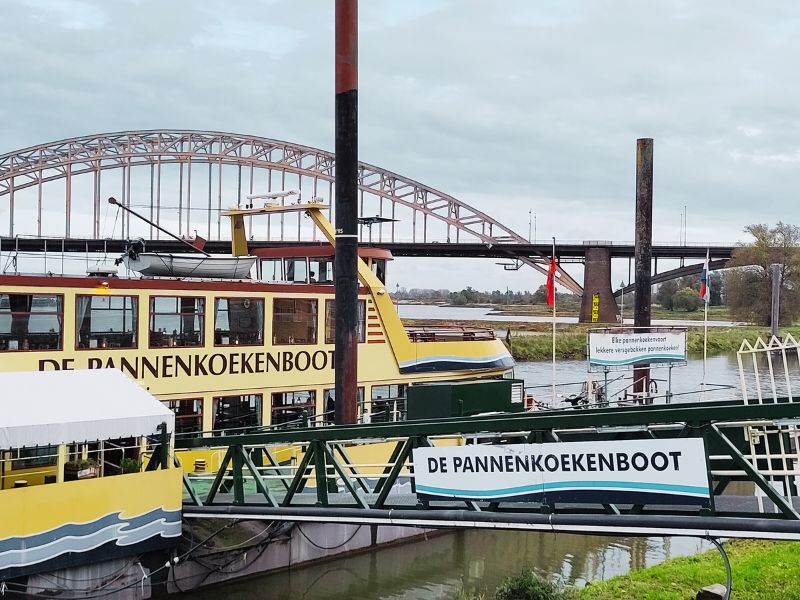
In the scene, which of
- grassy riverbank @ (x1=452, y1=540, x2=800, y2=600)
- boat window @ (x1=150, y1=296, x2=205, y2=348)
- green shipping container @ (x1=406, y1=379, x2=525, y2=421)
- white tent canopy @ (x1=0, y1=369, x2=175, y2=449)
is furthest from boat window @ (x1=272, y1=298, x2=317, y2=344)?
grassy riverbank @ (x1=452, y1=540, x2=800, y2=600)

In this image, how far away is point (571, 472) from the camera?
28.1 feet

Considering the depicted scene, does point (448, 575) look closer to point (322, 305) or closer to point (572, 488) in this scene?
point (322, 305)

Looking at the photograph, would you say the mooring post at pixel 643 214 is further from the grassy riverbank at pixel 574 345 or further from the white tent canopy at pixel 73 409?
the grassy riverbank at pixel 574 345

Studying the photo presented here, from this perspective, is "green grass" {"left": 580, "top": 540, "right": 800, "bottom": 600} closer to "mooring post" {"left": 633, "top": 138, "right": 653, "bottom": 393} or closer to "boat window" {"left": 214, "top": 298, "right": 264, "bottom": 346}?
"mooring post" {"left": 633, "top": 138, "right": 653, "bottom": 393}

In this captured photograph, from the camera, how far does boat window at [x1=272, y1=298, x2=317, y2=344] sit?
16.3m

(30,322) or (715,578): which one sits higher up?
(30,322)

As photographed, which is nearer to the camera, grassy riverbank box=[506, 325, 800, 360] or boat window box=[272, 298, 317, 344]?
boat window box=[272, 298, 317, 344]

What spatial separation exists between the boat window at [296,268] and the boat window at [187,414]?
4443 mm

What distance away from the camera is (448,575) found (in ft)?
50.1

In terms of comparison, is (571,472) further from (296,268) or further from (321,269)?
(296,268)

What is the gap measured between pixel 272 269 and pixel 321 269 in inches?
46.7

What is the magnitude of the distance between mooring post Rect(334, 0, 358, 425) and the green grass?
15.0 ft

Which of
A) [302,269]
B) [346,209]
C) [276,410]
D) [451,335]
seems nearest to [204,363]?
[276,410]

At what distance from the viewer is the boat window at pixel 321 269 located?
61.3 ft
